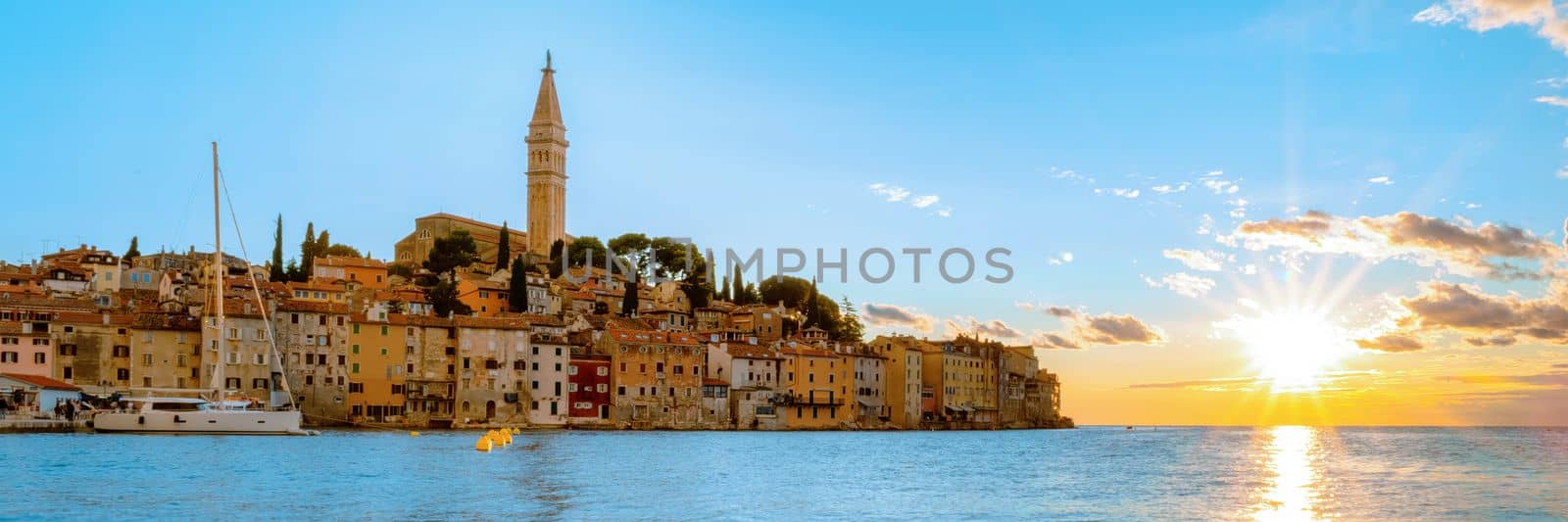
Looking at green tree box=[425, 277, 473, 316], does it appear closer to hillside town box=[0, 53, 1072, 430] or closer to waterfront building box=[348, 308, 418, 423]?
hillside town box=[0, 53, 1072, 430]

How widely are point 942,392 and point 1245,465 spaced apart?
4443 cm

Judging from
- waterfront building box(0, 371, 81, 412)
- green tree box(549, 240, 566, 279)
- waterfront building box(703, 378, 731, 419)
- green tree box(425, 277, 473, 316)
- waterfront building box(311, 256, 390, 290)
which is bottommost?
waterfront building box(703, 378, 731, 419)

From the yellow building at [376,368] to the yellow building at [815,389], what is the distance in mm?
24307

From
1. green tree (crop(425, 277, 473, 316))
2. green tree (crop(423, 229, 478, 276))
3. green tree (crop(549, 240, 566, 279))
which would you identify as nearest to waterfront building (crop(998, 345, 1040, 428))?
green tree (crop(549, 240, 566, 279))

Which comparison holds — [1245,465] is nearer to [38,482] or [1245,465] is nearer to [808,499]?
[808,499]

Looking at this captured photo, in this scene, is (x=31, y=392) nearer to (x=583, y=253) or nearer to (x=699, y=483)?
(x=699, y=483)

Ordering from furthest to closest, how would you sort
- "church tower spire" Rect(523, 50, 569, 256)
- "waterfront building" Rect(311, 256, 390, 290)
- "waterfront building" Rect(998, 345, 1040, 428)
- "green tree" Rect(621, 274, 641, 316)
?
1. "church tower spire" Rect(523, 50, 569, 256)
2. "waterfront building" Rect(998, 345, 1040, 428)
3. "green tree" Rect(621, 274, 641, 316)
4. "waterfront building" Rect(311, 256, 390, 290)

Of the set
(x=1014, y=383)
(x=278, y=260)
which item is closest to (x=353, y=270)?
(x=278, y=260)

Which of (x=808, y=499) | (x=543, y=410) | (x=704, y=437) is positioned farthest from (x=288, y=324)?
(x=808, y=499)

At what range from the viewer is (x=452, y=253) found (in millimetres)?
110875

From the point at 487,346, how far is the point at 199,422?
1912cm

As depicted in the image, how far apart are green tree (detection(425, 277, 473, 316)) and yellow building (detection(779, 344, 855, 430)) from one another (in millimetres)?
20827

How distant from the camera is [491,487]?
32.1 metres

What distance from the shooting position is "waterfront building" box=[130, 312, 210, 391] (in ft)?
204
